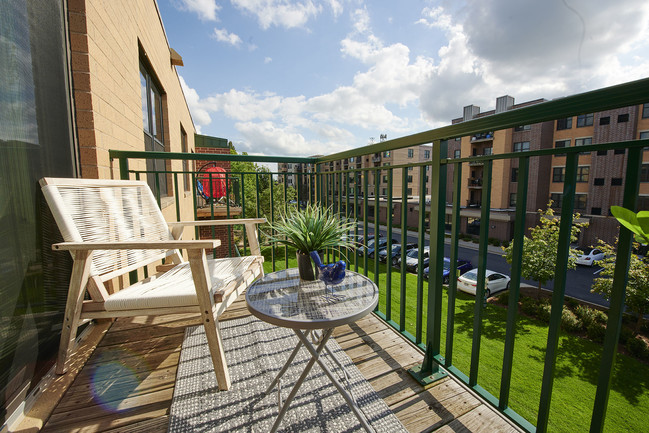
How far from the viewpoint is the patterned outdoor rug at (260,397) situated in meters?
1.19

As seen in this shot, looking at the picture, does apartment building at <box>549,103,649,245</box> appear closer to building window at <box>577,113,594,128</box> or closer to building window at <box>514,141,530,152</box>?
building window at <box>577,113,594,128</box>

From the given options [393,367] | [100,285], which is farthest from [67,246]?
[393,367]

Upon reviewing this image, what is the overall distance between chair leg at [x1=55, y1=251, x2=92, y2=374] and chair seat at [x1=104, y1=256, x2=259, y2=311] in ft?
0.43

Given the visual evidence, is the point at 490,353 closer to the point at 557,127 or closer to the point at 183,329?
the point at 183,329

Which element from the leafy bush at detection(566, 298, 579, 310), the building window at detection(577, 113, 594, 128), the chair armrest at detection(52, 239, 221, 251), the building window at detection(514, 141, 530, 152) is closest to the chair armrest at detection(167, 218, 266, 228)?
the chair armrest at detection(52, 239, 221, 251)

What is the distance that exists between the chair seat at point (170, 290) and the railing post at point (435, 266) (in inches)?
42.0

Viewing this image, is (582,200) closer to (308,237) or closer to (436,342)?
(436,342)

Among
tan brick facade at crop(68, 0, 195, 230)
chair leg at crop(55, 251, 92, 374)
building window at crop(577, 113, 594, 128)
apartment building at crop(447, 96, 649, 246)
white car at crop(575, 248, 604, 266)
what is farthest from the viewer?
building window at crop(577, 113, 594, 128)

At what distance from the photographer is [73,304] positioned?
1409 millimetres

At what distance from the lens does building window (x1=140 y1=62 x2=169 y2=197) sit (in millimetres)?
4066

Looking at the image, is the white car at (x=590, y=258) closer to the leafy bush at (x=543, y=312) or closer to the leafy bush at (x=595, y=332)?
the leafy bush at (x=543, y=312)

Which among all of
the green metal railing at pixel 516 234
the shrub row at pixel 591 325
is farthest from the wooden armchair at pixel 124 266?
the shrub row at pixel 591 325

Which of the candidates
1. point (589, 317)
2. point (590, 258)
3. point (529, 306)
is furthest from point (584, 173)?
point (589, 317)

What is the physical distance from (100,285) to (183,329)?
2.17 feet
